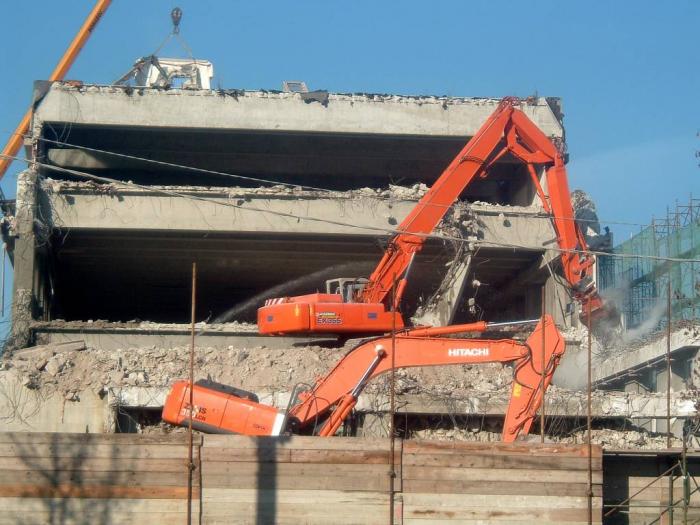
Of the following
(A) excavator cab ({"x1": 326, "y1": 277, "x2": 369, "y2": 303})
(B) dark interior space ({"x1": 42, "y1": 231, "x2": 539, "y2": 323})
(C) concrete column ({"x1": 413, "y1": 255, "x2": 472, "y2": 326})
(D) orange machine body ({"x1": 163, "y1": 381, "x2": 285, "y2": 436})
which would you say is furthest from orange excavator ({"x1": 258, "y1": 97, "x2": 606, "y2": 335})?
(D) orange machine body ({"x1": 163, "y1": 381, "x2": 285, "y2": 436})

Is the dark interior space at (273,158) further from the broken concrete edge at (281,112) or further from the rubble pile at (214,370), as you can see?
the rubble pile at (214,370)

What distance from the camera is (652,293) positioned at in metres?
29.8

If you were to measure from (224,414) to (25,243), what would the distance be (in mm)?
11455

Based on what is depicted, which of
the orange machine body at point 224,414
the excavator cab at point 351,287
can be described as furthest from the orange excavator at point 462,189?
the orange machine body at point 224,414

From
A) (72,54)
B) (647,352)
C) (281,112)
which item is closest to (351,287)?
(647,352)

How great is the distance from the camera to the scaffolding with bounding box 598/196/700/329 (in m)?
27.5

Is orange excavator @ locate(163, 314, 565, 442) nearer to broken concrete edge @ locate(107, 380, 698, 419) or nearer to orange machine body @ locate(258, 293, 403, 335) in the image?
orange machine body @ locate(258, 293, 403, 335)

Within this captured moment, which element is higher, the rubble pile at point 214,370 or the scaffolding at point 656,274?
the scaffolding at point 656,274

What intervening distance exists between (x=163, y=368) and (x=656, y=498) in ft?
35.7

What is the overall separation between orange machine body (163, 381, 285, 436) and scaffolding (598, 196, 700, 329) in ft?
45.0

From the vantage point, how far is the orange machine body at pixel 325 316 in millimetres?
18969

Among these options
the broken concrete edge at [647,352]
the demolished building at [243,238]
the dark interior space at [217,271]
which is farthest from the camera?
the dark interior space at [217,271]

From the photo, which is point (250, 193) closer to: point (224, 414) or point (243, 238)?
point (243, 238)

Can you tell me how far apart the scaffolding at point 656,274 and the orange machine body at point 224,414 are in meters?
13.7
